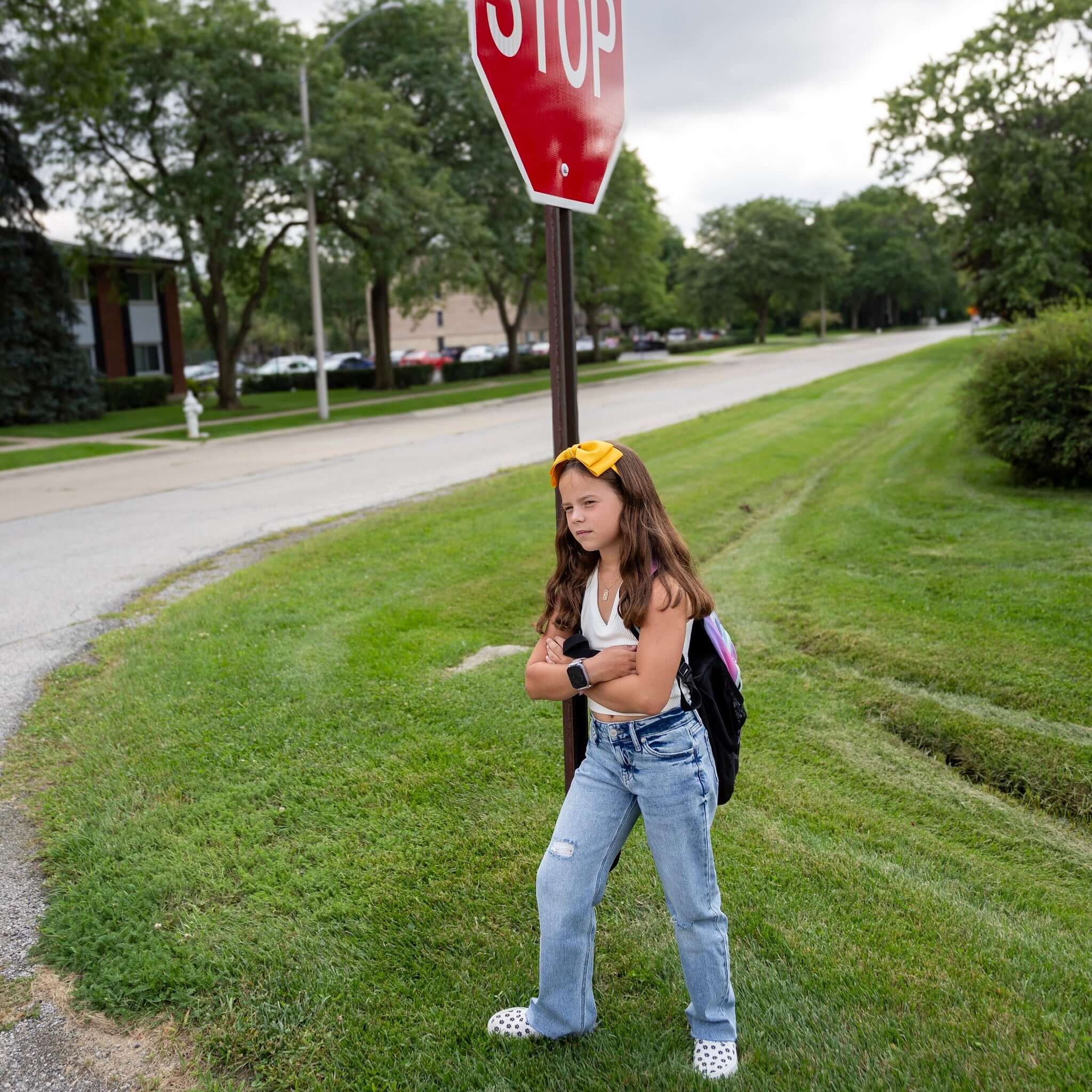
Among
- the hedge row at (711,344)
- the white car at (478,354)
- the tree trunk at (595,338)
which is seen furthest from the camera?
the hedge row at (711,344)

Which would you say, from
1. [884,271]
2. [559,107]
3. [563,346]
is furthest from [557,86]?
[884,271]

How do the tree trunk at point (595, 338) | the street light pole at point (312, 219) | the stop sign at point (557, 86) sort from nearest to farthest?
1. the stop sign at point (557, 86)
2. the street light pole at point (312, 219)
3. the tree trunk at point (595, 338)

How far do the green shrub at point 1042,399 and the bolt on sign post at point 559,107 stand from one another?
7.86m

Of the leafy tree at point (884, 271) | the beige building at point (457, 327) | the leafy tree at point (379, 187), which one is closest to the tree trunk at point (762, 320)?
the leafy tree at point (884, 271)

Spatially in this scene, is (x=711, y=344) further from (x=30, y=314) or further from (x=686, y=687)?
(x=686, y=687)

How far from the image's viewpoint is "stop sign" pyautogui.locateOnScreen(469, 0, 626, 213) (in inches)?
84.0

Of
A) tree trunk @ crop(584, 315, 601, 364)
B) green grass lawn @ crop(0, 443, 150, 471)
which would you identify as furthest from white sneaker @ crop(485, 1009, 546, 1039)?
tree trunk @ crop(584, 315, 601, 364)

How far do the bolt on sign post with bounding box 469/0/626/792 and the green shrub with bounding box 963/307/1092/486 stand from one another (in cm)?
786

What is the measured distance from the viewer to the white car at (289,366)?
4547 cm

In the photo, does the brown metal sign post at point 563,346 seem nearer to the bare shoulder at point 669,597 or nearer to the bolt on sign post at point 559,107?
the bolt on sign post at point 559,107

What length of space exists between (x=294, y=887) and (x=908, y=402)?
20026 millimetres

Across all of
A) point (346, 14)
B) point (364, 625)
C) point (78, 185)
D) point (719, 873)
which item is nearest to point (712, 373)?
point (346, 14)

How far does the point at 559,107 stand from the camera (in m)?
2.29

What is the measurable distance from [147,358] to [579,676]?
40.6m
